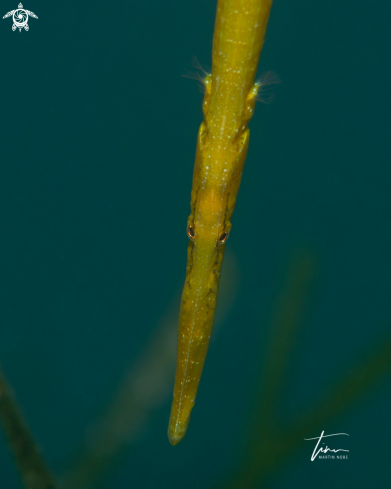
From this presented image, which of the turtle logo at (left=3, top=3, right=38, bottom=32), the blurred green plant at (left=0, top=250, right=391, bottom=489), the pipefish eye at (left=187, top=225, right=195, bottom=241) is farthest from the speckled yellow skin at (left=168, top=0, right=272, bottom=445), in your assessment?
the turtle logo at (left=3, top=3, right=38, bottom=32)

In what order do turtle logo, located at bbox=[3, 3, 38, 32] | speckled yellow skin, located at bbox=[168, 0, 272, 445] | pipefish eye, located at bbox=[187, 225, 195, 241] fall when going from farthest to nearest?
1. turtle logo, located at bbox=[3, 3, 38, 32]
2. pipefish eye, located at bbox=[187, 225, 195, 241]
3. speckled yellow skin, located at bbox=[168, 0, 272, 445]

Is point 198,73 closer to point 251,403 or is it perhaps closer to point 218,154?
point 218,154

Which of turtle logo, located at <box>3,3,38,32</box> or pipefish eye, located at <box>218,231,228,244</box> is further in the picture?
turtle logo, located at <box>3,3,38,32</box>

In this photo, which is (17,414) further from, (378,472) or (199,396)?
(378,472)

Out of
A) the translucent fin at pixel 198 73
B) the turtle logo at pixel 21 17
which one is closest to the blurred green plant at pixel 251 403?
the translucent fin at pixel 198 73

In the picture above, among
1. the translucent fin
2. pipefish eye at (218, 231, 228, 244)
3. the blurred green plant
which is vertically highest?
Result: the translucent fin

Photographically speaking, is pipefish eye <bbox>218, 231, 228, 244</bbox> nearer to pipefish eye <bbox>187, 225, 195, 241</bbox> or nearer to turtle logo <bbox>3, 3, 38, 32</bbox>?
pipefish eye <bbox>187, 225, 195, 241</bbox>

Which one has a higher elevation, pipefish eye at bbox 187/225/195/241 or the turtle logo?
the turtle logo

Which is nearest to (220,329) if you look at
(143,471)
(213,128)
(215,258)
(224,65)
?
(143,471)

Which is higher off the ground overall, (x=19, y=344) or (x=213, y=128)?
(x=213, y=128)
